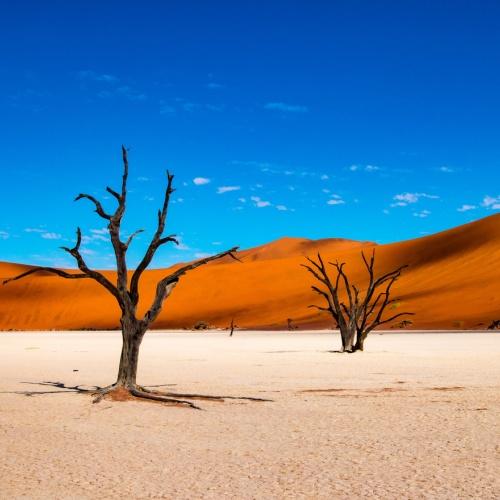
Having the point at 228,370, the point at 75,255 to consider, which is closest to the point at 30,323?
the point at 228,370

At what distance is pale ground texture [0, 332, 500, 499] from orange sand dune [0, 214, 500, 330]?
119 feet

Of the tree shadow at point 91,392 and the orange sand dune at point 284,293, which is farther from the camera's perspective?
the orange sand dune at point 284,293

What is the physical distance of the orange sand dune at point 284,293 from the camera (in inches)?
2142

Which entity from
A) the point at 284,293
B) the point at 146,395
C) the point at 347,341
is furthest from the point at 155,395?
the point at 284,293

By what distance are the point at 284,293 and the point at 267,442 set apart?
71.4 metres

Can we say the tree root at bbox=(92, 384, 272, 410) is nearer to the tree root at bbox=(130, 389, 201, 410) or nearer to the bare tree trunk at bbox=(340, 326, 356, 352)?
the tree root at bbox=(130, 389, 201, 410)

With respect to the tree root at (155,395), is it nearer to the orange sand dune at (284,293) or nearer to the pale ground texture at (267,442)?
the pale ground texture at (267,442)

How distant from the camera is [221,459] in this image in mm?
6734

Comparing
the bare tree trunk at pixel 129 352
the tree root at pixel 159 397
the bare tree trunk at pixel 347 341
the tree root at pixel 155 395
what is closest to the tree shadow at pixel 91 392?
the tree root at pixel 155 395

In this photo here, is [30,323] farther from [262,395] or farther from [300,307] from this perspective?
[262,395]

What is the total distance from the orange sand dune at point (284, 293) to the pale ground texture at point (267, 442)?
119 ft

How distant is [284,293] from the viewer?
7881cm

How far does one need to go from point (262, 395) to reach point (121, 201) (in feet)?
12.7

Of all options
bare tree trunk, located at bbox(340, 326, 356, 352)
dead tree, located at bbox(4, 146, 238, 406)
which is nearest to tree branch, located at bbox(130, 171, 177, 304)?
dead tree, located at bbox(4, 146, 238, 406)
